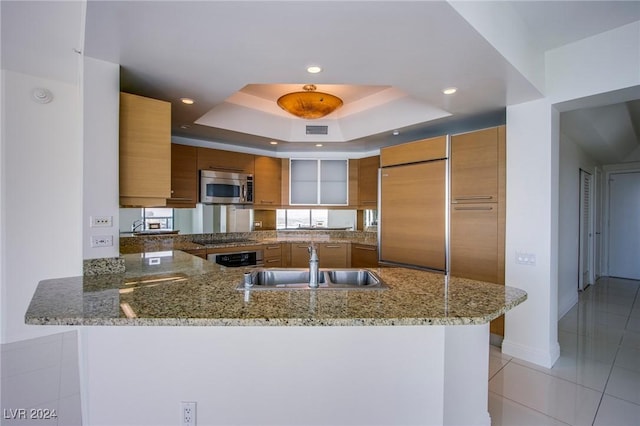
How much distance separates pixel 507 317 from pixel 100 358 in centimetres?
313

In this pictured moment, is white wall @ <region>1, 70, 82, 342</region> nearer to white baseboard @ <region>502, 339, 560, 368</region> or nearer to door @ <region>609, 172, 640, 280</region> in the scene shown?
white baseboard @ <region>502, 339, 560, 368</region>

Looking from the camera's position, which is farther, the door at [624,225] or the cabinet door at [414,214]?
the door at [624,225]

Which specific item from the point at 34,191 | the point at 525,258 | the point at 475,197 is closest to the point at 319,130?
the point at 475,197

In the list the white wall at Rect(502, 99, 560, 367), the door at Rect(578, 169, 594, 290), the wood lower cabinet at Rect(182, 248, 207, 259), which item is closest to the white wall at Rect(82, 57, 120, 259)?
→ the wood lower cabinet at Rect(182, 248, 207, 259)

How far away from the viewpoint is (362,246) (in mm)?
4340

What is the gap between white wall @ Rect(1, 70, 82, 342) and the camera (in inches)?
113

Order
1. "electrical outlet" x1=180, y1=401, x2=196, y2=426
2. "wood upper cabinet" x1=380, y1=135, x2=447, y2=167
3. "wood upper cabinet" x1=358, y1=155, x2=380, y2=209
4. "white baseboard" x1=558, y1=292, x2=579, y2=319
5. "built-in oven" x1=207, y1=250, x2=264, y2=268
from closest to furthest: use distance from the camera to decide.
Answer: "electrical outlet" x1=180, y1=401, x2=196, y2=426, "wood upper cabinet" x1=380, y1=135, x2=447, y2=167, "built-in oven" x1=207, y1=250, x2=264, y2=268, "white baseboard" x1=558, y1=292, x2=579, y2=319, "wood upper cabinet" x1=358, y1=155, x2=380, y2=209

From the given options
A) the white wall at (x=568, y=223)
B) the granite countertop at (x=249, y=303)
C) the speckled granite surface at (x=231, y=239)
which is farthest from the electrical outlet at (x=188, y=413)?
the white wall at (x=568, y=223)

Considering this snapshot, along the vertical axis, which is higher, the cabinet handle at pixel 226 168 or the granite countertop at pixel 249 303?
the cabinet handle at pixel 226 168

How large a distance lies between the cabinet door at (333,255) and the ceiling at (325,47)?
6.60 ft

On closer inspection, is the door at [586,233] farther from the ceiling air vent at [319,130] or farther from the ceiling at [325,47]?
the ceiling air vent at [319,130]

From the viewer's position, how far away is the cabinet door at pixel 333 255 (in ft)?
14.6

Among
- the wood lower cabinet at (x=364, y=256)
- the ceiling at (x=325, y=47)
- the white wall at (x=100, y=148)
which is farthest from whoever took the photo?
the wood lower cabinet at (x=364, y=256)

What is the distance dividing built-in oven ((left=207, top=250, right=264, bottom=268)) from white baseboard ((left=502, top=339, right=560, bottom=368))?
9.61ft
